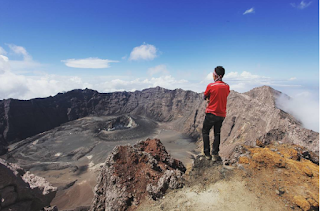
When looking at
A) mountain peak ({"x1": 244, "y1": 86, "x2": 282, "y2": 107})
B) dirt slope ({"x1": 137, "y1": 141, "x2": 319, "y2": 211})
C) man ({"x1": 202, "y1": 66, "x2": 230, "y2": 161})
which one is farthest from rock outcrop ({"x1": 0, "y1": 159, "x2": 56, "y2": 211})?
mountain peak ({"x1": 244, "y1": 86, "x2": 282, "y2": 107})

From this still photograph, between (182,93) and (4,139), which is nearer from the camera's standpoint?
(4,139)

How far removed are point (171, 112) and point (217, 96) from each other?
64606mm

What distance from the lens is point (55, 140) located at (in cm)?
4750

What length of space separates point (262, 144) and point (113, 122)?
5699cm

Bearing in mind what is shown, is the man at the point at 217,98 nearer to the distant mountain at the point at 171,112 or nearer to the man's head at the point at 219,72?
the man's head at the point at 219,72

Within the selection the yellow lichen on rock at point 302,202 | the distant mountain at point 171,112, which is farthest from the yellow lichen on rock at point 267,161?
the distant mountain at point 171,112

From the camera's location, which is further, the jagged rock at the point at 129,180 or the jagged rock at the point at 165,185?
the jagged rock at the point at 129,180

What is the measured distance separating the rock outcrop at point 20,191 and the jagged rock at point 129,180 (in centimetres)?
326

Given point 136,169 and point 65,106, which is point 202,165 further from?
point 65,106

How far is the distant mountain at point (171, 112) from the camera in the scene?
23.0m

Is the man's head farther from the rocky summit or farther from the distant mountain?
the distant mountain

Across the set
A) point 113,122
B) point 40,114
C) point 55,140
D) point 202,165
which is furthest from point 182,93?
point 202,165

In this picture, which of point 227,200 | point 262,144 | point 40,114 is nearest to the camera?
point 227,200

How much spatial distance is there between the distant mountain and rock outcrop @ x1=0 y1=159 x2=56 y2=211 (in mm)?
16952
